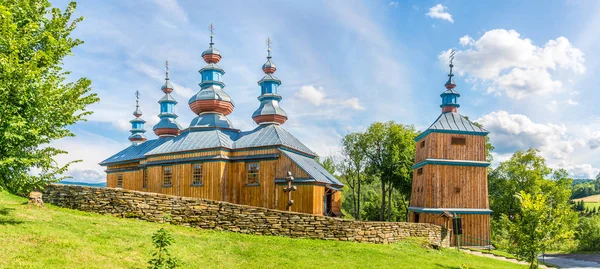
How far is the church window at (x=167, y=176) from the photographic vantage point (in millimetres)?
23962

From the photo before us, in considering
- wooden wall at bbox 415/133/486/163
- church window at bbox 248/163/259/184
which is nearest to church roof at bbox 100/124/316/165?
church window at bbox 248/163/259/184

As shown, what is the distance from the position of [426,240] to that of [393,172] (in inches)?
562

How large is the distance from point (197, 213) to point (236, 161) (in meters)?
7.49

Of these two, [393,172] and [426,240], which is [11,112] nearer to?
[426,240]

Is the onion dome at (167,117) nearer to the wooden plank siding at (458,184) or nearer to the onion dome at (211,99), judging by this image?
the onion dome at (211,99)

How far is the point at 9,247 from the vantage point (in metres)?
9.43

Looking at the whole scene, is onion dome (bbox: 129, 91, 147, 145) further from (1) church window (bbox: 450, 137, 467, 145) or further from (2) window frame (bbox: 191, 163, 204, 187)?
(1) church window (bbox: 450, 137, 467, 145)

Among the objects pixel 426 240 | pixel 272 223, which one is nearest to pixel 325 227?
pixel 272 223

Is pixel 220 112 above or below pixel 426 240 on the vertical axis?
above

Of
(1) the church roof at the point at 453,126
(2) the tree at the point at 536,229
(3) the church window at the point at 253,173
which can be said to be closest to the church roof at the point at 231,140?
(3) the church window at the point at 253,173

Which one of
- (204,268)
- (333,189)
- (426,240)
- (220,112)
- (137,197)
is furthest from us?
(220,112)

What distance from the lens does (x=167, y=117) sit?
33.5 m

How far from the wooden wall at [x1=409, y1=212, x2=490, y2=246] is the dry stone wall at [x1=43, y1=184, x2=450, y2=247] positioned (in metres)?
9.19

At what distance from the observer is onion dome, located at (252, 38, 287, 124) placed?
1016 inches
